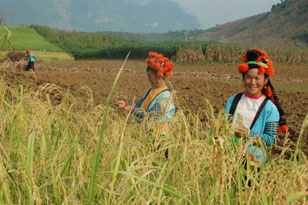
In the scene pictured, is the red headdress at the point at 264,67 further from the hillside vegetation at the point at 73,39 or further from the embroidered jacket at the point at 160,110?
the hillside vegetation at the point at 73,39

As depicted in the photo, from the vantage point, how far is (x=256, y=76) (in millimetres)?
2684

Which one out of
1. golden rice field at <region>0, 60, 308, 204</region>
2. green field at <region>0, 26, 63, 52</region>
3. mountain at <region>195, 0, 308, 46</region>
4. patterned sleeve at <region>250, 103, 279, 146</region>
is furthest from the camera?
mountain at <region>195, 0, 308, 46</region>

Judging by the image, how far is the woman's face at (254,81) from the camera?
2685 millimetres

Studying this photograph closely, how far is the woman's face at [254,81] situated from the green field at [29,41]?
3909 centimetres

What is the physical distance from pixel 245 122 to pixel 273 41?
171ft

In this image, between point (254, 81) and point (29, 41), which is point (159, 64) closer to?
point (254, 81)

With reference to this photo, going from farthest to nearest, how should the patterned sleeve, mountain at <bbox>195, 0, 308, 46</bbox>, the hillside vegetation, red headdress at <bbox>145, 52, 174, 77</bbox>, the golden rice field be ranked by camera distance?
1. mountain at <bbox>195, 0, 308, 46</bbox>
2. the hillside vegetation
3. red headdress at <bbox>145, 52, 174, 77</bbox>
4. the patterned sleeve
5. the golden rice field

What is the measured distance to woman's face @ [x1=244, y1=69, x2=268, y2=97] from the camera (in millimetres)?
2685

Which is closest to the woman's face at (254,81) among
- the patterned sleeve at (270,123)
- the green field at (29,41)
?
the patterned sleeve at (270,123)

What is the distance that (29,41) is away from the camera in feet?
143

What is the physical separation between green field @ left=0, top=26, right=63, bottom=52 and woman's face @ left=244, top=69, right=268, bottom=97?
3909cm

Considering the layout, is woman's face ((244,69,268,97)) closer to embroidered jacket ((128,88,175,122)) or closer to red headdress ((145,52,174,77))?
embroidered jacket ((128,88,175,122))

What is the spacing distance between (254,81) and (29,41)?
4544cm

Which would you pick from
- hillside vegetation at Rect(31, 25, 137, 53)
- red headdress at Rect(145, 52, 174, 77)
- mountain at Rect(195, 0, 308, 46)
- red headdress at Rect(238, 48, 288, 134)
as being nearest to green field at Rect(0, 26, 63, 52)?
hillside vegetation at Rect(31, 25, 137, 53)
